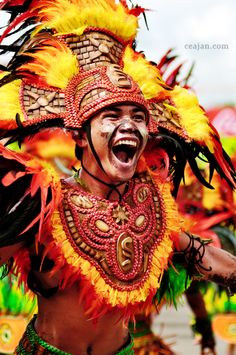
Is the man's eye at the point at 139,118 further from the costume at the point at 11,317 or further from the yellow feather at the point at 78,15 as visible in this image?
the costume at the point at 11,317

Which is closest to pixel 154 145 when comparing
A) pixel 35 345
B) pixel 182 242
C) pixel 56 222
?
pixel 182 242

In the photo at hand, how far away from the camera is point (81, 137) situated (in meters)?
3.57

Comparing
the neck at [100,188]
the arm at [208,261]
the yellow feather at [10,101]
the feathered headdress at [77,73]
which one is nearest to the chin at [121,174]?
the neck at [100,188]

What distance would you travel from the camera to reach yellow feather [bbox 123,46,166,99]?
3727mm

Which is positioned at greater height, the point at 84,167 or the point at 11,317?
the point at 84,167

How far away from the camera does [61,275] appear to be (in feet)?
11.2

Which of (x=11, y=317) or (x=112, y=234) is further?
(x=11, y=317)

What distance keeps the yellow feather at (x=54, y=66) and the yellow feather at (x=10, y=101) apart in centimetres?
8

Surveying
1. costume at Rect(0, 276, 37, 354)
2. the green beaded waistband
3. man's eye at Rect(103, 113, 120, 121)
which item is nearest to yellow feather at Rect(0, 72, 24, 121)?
man's eye at Rect(103, 113, 120, 121)

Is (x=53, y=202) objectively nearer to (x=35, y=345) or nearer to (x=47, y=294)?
(x=47, y=294)

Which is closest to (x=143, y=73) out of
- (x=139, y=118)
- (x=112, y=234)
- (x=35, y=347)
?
(x=139, y=118)

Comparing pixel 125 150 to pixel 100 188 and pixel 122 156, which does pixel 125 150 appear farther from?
pixel 100 188

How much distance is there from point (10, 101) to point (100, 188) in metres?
0.50

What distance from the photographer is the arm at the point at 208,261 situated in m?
3.87
